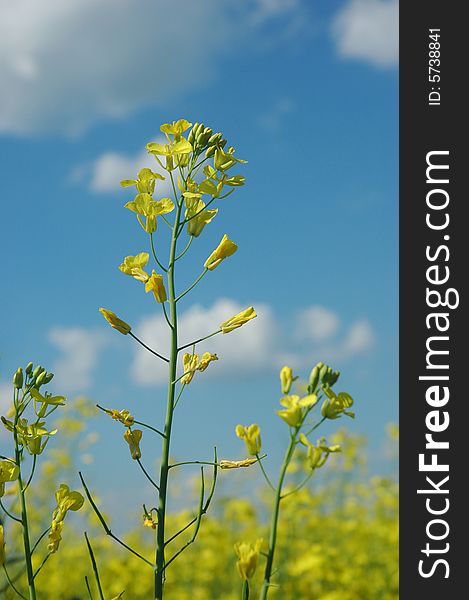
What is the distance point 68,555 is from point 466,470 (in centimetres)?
386

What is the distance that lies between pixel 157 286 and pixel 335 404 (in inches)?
14.3

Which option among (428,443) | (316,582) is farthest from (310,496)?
(428,443)

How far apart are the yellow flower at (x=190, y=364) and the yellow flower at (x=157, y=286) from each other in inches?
4.4

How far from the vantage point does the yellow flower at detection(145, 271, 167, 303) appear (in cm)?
146

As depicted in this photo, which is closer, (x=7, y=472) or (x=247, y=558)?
(x=247, y=558)

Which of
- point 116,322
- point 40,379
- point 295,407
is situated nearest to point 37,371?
point 40,379

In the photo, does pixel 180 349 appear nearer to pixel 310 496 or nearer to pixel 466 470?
pixel 466 470

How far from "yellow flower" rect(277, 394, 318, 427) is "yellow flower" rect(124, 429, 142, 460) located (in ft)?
0.91

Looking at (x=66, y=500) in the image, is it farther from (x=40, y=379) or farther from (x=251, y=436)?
(x=251, y=436)

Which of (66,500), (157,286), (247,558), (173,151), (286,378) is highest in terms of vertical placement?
(173,151)

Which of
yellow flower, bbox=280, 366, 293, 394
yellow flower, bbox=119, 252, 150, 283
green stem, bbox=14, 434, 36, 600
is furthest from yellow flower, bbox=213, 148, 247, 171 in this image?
green stem, bbox=14, 434, 36, 600

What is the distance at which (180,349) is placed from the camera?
4.67 ft

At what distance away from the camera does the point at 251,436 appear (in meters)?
1.39

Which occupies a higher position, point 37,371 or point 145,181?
A: point 145,181
